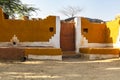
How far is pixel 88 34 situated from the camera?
1911cm

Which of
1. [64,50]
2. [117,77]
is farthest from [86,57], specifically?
[117,77]

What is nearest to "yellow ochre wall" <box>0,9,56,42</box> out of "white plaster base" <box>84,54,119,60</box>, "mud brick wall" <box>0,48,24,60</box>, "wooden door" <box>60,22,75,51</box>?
"wooden door" <box>60,22,75,51</box>

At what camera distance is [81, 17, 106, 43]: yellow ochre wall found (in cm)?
1903

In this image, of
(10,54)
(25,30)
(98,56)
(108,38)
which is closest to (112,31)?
(108,38)

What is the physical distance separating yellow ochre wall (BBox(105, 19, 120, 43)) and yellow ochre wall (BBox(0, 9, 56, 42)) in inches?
149

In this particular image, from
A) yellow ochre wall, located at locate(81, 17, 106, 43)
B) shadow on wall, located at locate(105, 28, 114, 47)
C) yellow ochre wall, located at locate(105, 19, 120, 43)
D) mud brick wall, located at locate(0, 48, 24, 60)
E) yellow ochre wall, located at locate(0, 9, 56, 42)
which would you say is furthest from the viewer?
yellow ochre wall, located at locate(81, 17, 106, 43)

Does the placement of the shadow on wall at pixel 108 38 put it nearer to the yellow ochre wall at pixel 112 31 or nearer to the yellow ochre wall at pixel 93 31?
the yellow ochre wall at pixel 112 31

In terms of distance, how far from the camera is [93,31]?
1930 centimetres

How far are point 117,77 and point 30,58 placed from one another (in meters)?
6.48

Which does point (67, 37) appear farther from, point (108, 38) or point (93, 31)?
point (108, 38)

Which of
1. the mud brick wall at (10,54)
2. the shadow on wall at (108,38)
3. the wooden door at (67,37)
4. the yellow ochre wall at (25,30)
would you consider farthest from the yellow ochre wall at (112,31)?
the mud brick wall at (10,54)

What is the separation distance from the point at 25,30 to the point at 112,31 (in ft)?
17.6

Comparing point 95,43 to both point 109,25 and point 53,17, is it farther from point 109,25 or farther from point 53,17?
point 53,17

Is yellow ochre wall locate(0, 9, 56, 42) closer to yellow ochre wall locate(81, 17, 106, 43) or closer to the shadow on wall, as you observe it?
yellow ochre wall locate(81, 17, 106, 43)
